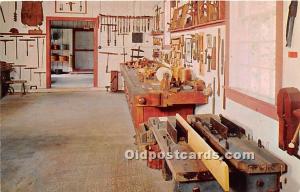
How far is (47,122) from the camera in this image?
18.1 ft

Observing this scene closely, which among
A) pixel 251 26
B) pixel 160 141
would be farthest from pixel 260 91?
pixel 160 141

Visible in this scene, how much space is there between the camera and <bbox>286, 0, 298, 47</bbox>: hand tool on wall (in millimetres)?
1835

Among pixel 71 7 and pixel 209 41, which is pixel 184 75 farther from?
pixel 71 7

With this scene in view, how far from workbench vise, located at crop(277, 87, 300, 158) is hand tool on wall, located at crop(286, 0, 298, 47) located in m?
0.29

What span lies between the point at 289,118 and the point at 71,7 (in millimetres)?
8142

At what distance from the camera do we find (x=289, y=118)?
68.1 inches

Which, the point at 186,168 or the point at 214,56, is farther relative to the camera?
the point at 214,56

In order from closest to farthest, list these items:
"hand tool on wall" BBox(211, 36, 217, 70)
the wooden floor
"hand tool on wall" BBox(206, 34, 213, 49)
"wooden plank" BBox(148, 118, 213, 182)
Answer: "wooden plank" BBox(148, 118, 213, 182) < the wooden floor < "hand tool on wall" BBox(211, 36, 217, 70) < "hand tool on wall" BBox(206, 34, 213, 49)

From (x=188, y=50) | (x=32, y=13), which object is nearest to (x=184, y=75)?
(x=188, y=50)

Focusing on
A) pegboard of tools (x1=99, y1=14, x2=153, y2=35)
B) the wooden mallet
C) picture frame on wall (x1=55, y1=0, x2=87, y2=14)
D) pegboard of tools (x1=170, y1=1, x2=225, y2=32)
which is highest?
picture frame on wall (x1=55, y1=0, x2=87, y2=14)

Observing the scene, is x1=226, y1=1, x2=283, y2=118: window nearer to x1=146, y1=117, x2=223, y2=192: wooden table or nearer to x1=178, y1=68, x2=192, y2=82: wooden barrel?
x1=146, y1=117, x2=223, y2=192: wooden table

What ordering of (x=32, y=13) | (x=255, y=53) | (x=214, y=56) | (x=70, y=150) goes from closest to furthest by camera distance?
(x=255, y=53), (x=214, y=56), (x=70, y=150), (x=32, y=13)

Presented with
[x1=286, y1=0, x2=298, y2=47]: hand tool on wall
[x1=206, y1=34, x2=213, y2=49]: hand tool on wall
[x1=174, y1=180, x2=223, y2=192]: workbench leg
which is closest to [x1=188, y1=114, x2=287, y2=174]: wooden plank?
[x1=174, y1=180, x2=223, y2=192]: workbench leg

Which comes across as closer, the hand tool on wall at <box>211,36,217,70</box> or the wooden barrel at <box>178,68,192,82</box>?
the hand tool on wall at <box>211,36,217,70</box>
